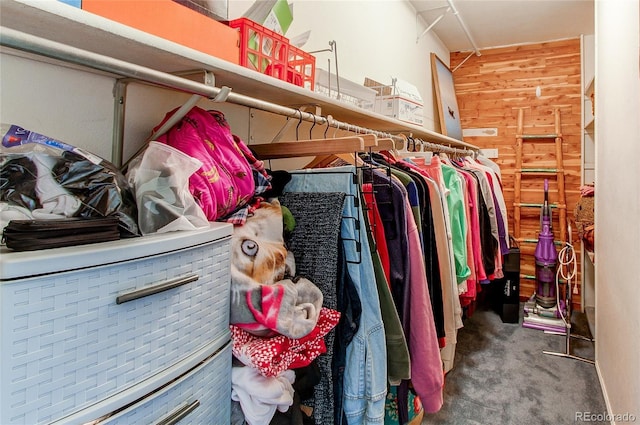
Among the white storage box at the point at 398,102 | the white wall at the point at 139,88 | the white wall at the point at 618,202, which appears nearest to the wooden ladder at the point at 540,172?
the white wall at the point at 618,202

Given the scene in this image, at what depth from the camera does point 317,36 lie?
2.02 metres

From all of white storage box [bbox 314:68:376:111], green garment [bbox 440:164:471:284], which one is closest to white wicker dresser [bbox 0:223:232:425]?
white storage box [bbox 314:68:376:111]

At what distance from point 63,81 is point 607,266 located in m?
2.53

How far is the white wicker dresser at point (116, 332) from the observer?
468 mm

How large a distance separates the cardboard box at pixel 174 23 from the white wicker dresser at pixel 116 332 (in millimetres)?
434

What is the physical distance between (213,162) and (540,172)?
4.00 meters

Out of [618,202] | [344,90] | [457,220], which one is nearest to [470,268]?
[457,220]

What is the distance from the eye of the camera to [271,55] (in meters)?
1.15

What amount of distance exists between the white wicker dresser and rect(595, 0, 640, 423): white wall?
4.79ft

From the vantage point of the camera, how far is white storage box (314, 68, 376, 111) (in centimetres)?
170

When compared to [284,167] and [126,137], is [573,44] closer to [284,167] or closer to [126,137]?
[284,167]

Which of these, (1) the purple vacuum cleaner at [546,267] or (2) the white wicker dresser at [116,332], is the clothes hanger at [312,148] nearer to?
(2) the white wicker dresser at [116,332]

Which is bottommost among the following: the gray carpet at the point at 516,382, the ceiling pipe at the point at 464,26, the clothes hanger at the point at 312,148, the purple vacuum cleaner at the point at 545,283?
the gray carpet at the point at 516,382

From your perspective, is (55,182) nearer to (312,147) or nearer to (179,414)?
(179,414)
